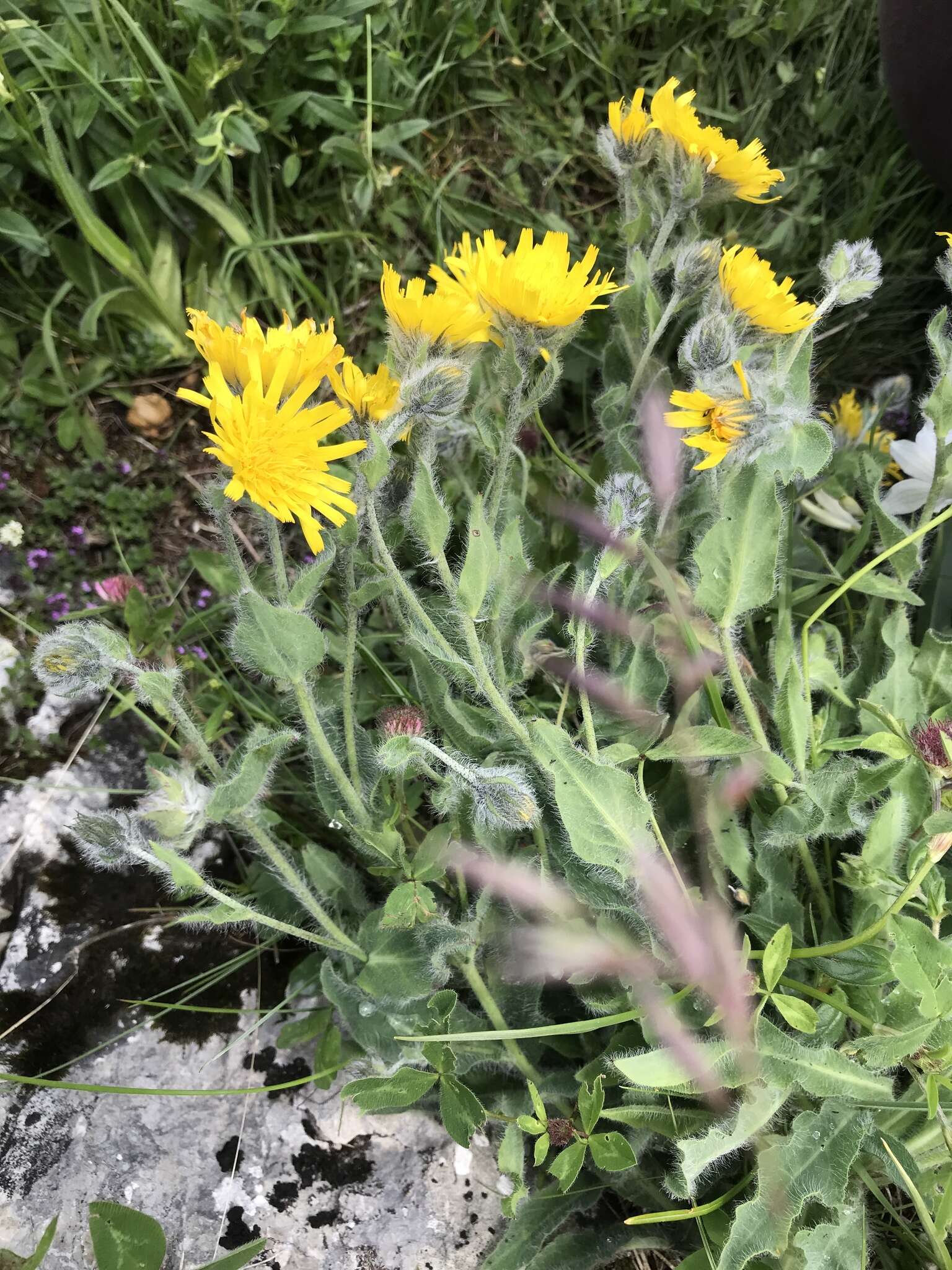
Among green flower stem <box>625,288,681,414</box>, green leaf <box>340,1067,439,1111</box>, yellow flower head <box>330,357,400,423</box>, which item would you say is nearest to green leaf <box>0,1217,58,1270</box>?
green leaf <box>340,1067,439,1111</box>

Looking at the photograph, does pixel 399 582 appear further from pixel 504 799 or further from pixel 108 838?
pixel 108 838

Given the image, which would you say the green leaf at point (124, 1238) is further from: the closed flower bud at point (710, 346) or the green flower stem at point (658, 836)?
the closed flower bud at point (710, 346)

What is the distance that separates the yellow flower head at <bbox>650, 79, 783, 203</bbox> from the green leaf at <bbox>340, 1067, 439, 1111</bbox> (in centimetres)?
132

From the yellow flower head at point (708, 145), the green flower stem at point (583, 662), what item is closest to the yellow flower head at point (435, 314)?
the green flower stem at point (583, 662)

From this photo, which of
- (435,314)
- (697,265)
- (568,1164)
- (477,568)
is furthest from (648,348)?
(568,1164)

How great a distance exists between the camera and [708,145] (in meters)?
1.31

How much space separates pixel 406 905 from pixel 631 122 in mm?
1174

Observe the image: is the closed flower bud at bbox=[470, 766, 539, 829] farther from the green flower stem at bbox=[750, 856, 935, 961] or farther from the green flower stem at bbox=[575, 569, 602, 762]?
the green flower stem at bbox=[750, 856, 935, 961]

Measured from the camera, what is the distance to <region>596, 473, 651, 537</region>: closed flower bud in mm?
1162

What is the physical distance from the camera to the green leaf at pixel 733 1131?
98cm

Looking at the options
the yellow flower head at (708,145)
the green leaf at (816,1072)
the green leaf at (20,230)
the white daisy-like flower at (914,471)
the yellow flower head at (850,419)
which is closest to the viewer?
the green leaf at (816,1072)

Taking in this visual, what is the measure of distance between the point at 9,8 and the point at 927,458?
1.91m

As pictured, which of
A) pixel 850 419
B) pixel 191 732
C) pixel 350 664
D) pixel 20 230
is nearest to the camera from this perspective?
pixel 191 732

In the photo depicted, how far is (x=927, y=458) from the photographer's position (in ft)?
5.00
